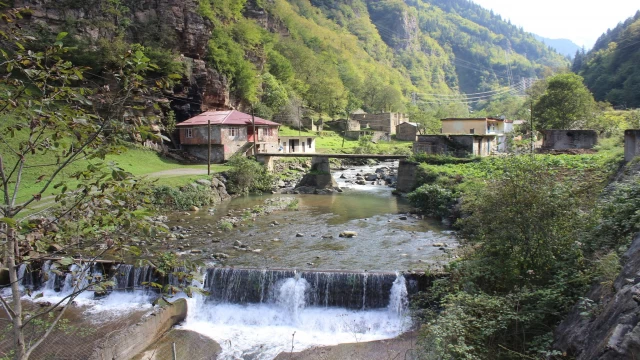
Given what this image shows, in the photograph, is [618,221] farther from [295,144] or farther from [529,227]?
[295,144]

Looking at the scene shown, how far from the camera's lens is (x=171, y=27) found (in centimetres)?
4634

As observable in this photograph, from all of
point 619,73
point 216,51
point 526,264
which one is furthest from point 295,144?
point 619,73

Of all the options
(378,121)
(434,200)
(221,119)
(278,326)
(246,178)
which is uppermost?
(378,121)

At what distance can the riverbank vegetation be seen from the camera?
7969mm

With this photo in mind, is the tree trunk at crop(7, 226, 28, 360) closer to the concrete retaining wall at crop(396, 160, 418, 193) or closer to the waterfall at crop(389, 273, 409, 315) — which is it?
the waterfall at crop(389, 273, 409, 315)

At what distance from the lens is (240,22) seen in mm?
64812

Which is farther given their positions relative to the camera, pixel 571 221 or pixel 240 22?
pixel 240 22

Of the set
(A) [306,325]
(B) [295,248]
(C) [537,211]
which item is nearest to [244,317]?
(A) [306,325]

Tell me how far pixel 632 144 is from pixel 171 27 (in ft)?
145

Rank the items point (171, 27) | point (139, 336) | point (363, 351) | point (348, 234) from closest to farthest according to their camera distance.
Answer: point (139, 336) → point (363, 351) → point (348, 234) → point (171, 27)

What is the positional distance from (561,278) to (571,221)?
1651mm

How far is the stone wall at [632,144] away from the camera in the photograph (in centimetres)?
1465

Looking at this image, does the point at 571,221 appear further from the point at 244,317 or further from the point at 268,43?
the point at 268,43

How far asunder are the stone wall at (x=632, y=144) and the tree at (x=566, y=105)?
110 ft
